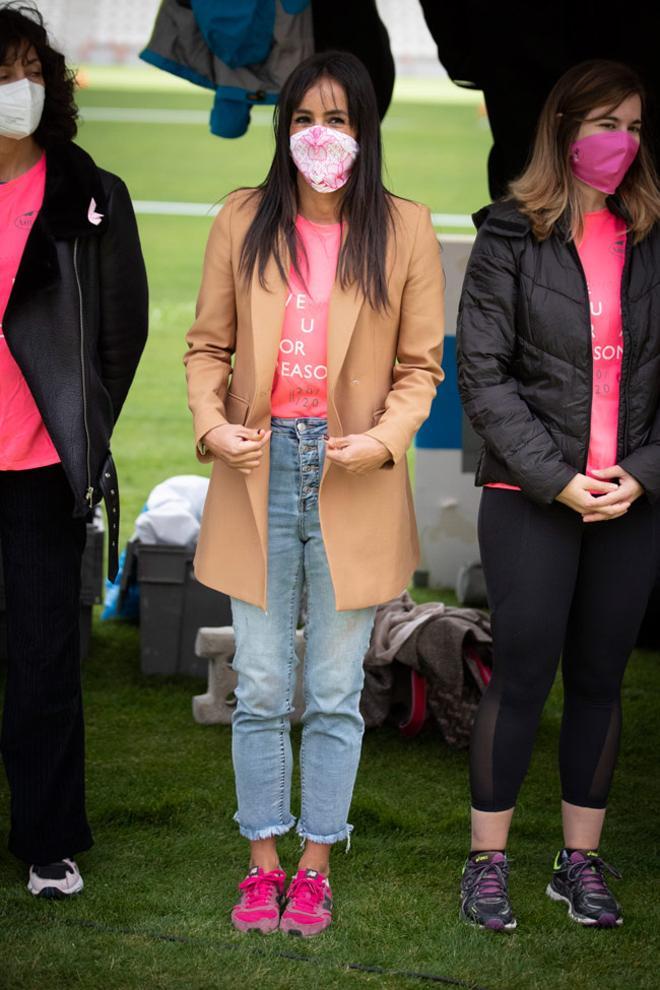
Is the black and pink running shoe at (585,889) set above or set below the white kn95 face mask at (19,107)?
below

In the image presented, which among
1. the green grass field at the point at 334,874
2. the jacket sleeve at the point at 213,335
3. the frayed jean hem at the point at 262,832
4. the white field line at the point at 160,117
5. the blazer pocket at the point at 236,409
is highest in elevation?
the jacket sleeve at the point at 213,335

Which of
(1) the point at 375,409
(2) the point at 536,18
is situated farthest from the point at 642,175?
(2) the point at 536,18

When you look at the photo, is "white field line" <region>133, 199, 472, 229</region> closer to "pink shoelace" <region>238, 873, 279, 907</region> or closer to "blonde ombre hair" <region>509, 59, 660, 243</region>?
"blonde ombre hair" <region>509, 59, 660, 243</region>

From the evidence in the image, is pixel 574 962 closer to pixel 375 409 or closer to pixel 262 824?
A: pixel 262 824

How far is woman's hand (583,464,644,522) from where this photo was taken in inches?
108

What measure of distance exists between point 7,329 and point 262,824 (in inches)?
46.0

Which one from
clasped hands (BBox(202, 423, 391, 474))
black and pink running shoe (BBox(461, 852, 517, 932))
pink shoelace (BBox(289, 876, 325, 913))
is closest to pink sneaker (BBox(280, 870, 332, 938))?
pink shoelace (BBox(289, 876, 325, 913))

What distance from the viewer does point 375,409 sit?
9.17 ft

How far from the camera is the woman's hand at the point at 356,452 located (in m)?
2.65

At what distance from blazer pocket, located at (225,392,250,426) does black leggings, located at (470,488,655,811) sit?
0.55 m

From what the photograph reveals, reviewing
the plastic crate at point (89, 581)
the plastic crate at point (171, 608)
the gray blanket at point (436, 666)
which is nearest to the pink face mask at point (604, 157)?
the gray blanket at point (436, 666)

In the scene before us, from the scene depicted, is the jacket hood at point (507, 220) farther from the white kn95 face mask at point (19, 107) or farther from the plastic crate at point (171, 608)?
the plastic crate at point (171, 608)

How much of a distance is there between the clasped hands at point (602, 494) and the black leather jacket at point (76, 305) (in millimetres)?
987

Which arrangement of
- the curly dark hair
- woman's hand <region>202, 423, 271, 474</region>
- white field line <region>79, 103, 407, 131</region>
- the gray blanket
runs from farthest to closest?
white field line <region>79, 103, 407, 131</region> → the gray blanket → the curly dark hair → woman's hand <region>202, 423, 271, 474</region>
